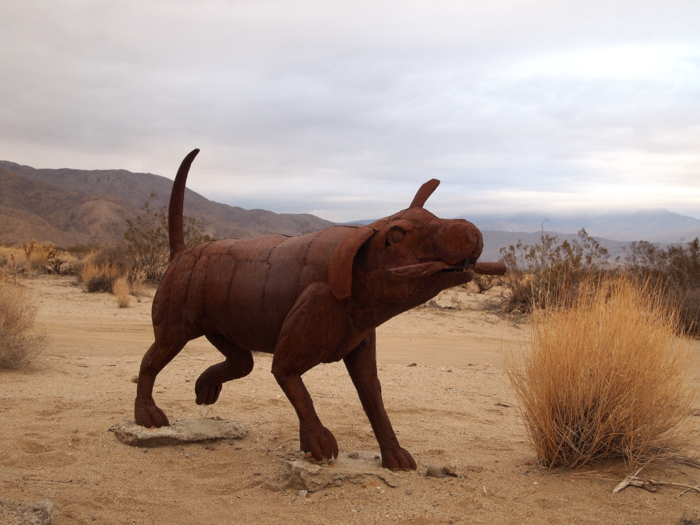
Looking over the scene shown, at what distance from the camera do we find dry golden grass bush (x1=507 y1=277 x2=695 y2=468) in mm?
3994

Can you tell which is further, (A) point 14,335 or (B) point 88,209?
(B) point 88,209

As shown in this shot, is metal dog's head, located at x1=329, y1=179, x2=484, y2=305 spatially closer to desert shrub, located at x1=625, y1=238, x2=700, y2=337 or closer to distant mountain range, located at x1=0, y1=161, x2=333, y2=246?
desert shrub, located at x1=625, y1=238, x2=700, y2=337

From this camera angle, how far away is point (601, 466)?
A: 4.04 meters

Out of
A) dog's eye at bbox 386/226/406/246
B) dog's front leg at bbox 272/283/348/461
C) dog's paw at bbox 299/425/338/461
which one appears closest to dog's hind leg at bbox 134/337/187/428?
dog's front leg at bbox 272/283/348/461

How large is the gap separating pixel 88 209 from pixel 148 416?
70.9 m

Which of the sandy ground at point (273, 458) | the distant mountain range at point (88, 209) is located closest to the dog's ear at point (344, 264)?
the sandy ground at point (273, 458)

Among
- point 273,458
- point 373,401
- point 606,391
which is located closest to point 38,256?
point 273,458

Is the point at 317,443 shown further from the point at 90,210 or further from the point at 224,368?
the point at 90,210

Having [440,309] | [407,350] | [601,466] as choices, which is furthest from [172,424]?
[440,309]

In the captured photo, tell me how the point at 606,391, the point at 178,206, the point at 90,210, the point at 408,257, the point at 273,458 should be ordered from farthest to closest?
the point at 90,210 < the point at 178,206 < the point at 273,458 < the point at 606,391 < the point at 408,257

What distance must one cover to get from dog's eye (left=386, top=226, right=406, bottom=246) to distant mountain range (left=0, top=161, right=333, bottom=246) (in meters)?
20.4

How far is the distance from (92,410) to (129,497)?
2.23m

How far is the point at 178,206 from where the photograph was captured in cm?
513

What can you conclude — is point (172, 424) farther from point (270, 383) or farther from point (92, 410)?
point (270, 383)
